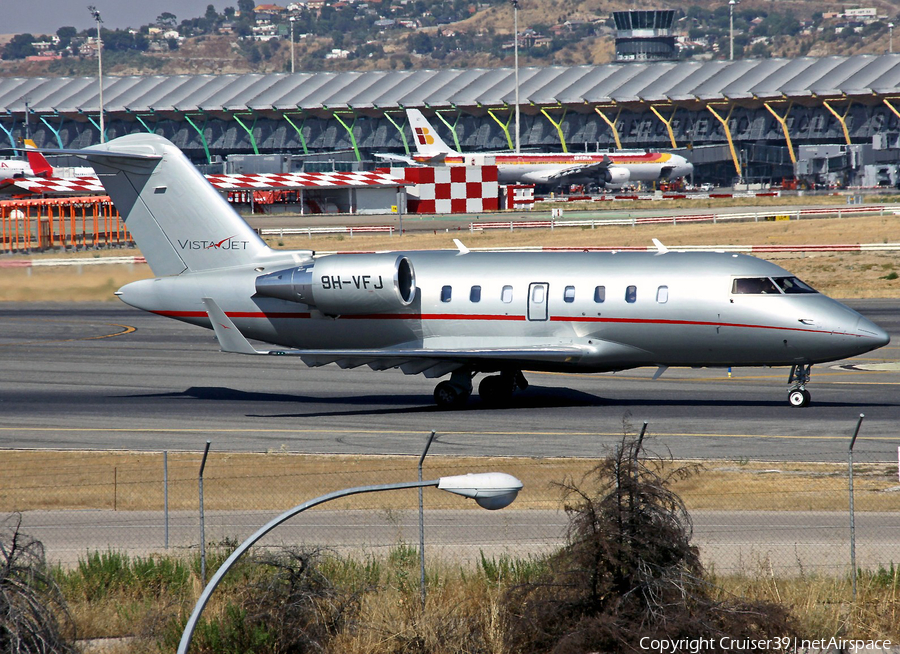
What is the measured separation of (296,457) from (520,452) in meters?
4.77

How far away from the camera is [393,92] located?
157 metres

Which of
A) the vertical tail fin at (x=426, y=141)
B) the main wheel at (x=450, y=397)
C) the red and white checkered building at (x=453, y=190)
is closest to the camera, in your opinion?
the main wheel at (x=450, y=397)

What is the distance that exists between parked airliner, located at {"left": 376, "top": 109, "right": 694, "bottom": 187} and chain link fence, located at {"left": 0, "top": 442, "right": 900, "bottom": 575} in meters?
99.8

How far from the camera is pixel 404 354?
27.4m

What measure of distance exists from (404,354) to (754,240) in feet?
148

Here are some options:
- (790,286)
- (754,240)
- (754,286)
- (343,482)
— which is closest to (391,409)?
(343,482)

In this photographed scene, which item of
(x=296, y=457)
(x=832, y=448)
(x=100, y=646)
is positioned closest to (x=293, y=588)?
(x=100, y=646)

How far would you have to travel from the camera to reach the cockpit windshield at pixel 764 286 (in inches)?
1040

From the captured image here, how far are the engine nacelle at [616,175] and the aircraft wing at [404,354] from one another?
95.7 meters

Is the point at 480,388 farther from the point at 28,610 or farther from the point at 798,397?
the point at 28,610

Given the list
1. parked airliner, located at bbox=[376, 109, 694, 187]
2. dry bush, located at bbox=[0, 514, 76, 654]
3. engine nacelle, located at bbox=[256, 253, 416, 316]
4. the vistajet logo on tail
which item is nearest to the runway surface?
engine nacelle, located at bbox=[256, 253, 416, 316]

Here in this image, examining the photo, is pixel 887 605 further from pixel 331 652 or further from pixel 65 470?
pixel 65 470

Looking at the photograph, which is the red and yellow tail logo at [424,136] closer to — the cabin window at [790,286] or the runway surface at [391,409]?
the runway surface at [391,409]

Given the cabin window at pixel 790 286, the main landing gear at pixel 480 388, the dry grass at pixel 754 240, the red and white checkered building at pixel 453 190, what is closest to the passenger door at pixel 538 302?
the main landing gear at pixel 480 388
